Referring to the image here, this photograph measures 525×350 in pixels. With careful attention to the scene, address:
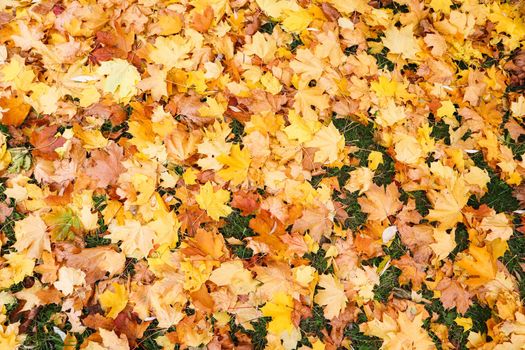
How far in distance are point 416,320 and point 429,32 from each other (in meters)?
1.69

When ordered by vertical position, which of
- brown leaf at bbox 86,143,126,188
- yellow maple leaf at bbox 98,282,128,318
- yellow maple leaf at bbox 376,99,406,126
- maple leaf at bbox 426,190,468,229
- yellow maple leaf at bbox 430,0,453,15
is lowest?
yellow maple leaf at bbox 98,282,128,318

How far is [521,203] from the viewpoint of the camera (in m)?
2.40

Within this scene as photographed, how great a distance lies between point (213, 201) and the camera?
7.38 ft

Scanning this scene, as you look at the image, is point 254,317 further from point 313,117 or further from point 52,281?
point 313,117

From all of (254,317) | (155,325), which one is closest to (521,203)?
(254,317)

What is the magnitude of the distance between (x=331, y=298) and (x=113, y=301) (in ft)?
3.22

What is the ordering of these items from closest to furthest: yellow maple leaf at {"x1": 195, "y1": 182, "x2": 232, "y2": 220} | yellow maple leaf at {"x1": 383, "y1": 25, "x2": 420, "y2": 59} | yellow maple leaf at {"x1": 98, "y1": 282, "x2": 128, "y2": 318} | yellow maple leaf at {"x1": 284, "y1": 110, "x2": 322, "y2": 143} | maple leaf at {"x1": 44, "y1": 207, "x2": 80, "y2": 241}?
yellow maple leaf at {"x1": 98, "y1": 282, "x2": 128, "y2": 318}
maple leaf at {"x1": 44, "y1": 207, "x2": 80, "y2": 241}
yellow maple leaf at {"x1": 195, "y1": 182, "x2": 232, "y2": 220}
yellow maple leaf at {"x1": 284, "y1": 110, "x2": 322, "y2": 143}
yellow maple leaf at {"x1": 383, "y1": 25, "x2": 420, "y2": 59}

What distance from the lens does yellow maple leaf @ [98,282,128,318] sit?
2.02m

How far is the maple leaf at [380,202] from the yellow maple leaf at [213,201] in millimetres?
678

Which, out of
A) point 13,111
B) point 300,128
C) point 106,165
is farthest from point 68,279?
point 300,128

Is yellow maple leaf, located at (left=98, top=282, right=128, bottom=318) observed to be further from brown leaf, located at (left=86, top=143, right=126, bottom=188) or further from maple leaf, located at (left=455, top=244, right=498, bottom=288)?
maple leaf, located at (left=455, top=244, right=498, bottom=288)

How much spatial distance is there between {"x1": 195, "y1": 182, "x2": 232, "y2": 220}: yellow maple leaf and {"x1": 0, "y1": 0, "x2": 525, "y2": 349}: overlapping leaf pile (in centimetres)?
1

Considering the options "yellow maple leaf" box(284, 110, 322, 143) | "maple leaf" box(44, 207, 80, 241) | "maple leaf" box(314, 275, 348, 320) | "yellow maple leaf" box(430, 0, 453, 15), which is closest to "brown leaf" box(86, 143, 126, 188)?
"maple leaf" box(44, 207, 80, 241)

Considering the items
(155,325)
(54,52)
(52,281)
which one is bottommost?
(155,325)
